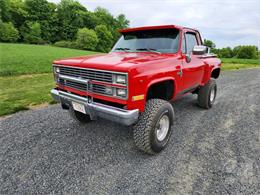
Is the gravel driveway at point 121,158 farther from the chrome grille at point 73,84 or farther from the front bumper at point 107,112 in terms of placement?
the chrome grille at point 73,84

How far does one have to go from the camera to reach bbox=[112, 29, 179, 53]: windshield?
11.9 feet

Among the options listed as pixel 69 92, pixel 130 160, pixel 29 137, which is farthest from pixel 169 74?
pixel 29 137

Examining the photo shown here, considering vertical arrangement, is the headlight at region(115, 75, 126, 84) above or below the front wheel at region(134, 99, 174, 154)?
above

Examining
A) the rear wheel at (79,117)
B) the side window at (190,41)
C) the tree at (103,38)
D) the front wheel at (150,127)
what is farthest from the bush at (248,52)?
the front wheel at (150,127)

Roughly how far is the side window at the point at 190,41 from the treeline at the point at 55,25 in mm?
50570

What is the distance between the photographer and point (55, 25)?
205 ft

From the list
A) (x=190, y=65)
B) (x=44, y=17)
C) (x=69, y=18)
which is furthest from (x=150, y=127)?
(x=69, y=18)

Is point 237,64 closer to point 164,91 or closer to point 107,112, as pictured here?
point 164,91

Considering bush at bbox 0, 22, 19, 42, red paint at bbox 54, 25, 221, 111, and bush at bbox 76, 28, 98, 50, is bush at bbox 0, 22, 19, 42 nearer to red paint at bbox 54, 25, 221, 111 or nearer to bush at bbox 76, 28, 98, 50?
bush at bbox 76, 28, 98, 50

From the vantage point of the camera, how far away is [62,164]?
279 cm

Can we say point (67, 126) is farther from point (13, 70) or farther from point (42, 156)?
point (13, 70)

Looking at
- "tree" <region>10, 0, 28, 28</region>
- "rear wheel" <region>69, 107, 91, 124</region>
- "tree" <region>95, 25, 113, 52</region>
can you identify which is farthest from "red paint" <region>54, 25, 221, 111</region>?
"tree" <region>10, 0, 28, 28</region>

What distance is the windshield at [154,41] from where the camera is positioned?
11.9ft

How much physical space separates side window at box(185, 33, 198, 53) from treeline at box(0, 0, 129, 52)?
166 ft
